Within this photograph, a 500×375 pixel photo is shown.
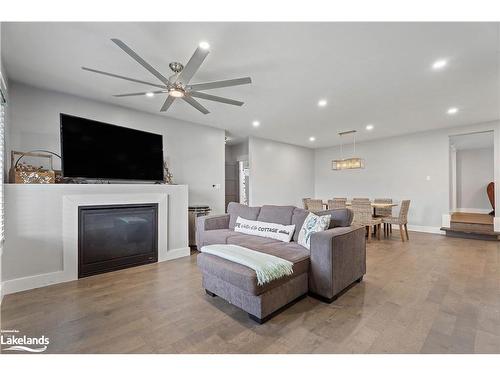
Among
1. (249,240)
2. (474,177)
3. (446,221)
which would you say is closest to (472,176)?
(474,177)

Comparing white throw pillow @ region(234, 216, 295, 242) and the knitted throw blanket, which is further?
white throw pillow @ region(234, 216, 295, 242)

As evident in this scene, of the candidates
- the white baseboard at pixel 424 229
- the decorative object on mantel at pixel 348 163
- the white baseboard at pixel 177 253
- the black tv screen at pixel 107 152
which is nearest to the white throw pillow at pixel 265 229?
the white baseboard at pixel 177 253

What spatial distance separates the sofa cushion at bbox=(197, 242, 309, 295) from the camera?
1.80 metres

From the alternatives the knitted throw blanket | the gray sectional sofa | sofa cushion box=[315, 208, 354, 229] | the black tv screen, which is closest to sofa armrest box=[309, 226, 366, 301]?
the gray sectional sofa

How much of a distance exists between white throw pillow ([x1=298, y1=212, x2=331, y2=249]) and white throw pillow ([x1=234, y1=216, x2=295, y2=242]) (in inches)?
9.1

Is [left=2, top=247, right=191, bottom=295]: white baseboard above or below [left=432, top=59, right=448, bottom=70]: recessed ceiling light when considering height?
below

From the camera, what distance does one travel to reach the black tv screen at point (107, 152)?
9.57ft

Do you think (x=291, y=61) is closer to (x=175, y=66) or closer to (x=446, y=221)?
(x=175, y=66)

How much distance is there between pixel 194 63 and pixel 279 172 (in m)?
5.28

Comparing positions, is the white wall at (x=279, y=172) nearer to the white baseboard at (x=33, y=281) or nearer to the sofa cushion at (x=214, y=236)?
the sofa cushion at (x=214, y=236)


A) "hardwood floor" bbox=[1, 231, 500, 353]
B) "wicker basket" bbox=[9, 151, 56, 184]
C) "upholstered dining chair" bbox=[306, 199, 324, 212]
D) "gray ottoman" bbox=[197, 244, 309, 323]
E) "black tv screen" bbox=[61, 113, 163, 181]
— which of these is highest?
"black tv screen" bbox=[61, 113, 163, 181]

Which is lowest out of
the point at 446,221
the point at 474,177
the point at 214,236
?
the point at 446,221

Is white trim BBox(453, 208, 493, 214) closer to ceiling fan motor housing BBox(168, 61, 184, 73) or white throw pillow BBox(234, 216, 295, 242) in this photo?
white throw pillow BBox(234, 216, 295, 242)

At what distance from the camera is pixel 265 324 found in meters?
1.82
